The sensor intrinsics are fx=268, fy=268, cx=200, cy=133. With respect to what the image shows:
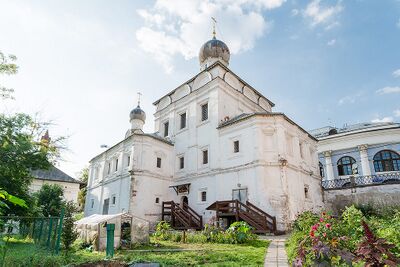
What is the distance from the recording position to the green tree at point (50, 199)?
23.1 m

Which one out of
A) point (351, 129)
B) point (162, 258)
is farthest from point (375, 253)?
point (351, 129)

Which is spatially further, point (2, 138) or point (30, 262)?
point (2, 138)

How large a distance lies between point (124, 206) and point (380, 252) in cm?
1971

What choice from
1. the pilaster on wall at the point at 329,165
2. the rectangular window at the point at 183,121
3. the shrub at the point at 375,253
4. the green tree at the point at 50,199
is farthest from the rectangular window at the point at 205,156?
the shrub at the point at 375,253

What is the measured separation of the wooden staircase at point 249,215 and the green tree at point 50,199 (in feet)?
49.3

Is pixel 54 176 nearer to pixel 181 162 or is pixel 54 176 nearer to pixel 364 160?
pixel 181 162

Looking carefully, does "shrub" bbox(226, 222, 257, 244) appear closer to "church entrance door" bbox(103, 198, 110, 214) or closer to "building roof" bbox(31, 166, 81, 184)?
"church entrance door" bbox(103, 198, 110, 214)

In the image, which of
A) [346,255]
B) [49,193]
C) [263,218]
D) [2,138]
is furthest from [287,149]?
[49,193]

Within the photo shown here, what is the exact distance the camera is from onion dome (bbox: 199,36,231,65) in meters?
24.9

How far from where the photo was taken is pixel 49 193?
80.4 feet

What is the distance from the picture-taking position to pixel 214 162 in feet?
66.3

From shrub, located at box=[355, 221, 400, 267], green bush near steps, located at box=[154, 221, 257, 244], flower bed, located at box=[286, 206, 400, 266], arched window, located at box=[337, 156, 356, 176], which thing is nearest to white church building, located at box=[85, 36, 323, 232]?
green bush near steps, located at box=[154, 221, 257, 244]

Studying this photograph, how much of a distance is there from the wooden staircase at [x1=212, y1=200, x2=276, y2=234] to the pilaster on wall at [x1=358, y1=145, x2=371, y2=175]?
55.2ft

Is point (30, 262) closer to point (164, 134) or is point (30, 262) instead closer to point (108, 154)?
point (164, 134)
